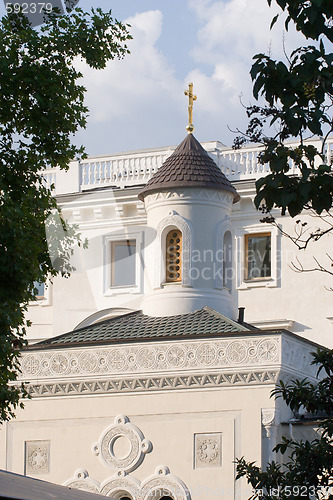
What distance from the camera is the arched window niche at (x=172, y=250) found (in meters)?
25.8

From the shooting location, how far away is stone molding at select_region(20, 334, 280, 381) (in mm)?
22033

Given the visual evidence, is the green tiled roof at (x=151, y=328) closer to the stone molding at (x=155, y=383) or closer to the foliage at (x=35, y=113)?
the stone molding at (x=155, y=383)

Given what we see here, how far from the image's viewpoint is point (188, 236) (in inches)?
1019

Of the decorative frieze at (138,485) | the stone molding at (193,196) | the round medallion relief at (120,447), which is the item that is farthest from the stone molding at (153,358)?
the stone molding at (193,196)

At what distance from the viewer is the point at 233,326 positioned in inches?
916

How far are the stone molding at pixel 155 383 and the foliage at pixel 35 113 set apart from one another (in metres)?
7.67

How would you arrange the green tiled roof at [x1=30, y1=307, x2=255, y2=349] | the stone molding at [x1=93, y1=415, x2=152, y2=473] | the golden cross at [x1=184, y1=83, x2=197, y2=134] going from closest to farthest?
the stone molding at [x1=93, y1=415, x2=152, y2=473]
the green tiled roof at [x1=30, y1=307, x2=255, y2=349]
the golden cross at [x1=184, y1=83, x2=197, y2=134]

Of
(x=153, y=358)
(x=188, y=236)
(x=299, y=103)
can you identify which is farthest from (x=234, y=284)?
(x=299, y=103)

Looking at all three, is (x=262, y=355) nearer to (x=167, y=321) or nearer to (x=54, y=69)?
(x=167, y=321)

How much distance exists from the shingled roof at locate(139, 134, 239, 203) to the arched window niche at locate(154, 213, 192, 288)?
83 centimetres

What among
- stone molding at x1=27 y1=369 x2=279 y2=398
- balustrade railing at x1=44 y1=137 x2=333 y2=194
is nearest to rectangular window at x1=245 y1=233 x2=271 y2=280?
balustrade railing at x1=44 y1=137 x2=333 y2=194

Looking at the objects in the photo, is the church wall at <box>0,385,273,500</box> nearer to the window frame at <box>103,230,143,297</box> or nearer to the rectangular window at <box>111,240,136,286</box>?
the window frame at <box>103,230,143,297</box>

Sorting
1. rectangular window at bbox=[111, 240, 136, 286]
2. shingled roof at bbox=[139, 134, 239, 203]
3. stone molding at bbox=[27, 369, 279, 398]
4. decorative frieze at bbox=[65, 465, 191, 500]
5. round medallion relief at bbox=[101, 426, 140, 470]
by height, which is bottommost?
decorative frieze at bbox=[65, 465, 191, 500]

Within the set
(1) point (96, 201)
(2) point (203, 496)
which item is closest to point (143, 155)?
(1) point (96, 201)
